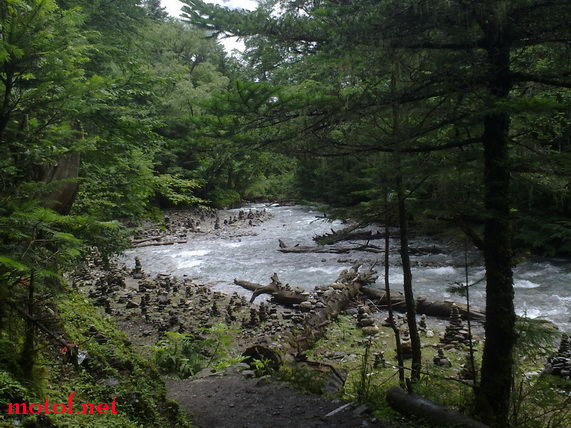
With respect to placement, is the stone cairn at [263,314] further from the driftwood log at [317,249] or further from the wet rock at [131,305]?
the driftwood log at [317,249]

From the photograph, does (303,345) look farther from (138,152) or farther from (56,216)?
(56,216)

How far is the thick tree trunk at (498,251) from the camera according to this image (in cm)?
475

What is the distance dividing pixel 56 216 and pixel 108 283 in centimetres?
1118

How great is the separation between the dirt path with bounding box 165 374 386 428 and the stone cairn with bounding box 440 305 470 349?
4.27 m

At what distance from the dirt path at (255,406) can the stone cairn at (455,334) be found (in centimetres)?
427

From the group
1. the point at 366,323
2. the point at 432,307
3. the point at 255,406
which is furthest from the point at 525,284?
the point at 255,406

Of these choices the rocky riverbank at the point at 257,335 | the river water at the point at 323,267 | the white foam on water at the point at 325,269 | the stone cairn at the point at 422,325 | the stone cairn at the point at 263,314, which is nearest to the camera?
the rocky riverbank at the point at 257,335

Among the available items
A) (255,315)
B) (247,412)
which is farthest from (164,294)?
(247,412)

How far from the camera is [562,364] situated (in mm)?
7195

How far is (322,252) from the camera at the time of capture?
18.9m

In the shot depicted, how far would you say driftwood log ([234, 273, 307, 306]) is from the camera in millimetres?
12312

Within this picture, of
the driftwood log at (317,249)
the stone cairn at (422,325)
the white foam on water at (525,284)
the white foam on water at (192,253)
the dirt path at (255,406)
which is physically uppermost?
the driftwood log at (317,249)

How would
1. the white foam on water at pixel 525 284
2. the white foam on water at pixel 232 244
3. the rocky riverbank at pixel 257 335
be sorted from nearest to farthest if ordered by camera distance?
the rocky riverbank at pixel 257 335, the white foam on water at pixel 525 284, the white foam on water at pixel 232 244

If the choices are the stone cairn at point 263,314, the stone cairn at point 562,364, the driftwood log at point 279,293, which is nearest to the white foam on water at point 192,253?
the driftwood log at point 279,293
